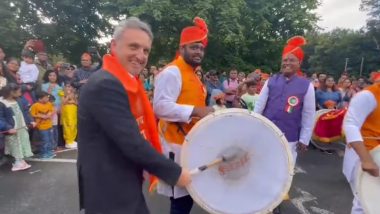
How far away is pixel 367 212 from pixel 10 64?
6.64m

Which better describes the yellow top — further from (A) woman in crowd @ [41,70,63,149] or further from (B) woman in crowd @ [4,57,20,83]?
(B) woman in crowd @ [4,57,20,83]

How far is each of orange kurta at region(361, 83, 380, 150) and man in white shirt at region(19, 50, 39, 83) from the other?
6.44 metres

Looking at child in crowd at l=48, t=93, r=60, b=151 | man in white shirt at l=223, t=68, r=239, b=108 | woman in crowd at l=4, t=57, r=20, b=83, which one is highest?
woman in crowd at l=4, t=57, r=20, b=83

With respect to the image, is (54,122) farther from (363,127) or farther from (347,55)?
(347,55)

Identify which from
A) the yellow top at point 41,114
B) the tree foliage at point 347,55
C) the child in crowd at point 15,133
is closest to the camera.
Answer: the child in crowd at point 15,133

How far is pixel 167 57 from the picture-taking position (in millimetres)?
17469

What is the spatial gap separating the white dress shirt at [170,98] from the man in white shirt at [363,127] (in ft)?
3.96

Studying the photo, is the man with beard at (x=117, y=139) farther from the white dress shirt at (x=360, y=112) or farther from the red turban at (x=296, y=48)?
the red turban at (x=296, y=48)

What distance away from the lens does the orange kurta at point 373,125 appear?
277cm

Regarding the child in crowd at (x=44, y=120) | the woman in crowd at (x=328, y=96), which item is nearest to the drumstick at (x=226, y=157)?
the child in crowd at (x=44, y=120)

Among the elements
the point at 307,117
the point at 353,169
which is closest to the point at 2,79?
the point at 307,117

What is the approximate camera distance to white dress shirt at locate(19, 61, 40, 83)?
7355 mm

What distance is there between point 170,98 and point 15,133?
13.2 ft

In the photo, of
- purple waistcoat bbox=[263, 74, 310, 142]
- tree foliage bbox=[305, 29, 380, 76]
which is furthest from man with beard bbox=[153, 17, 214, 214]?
tree foliage bbox=[305, 29, 380, 76]
